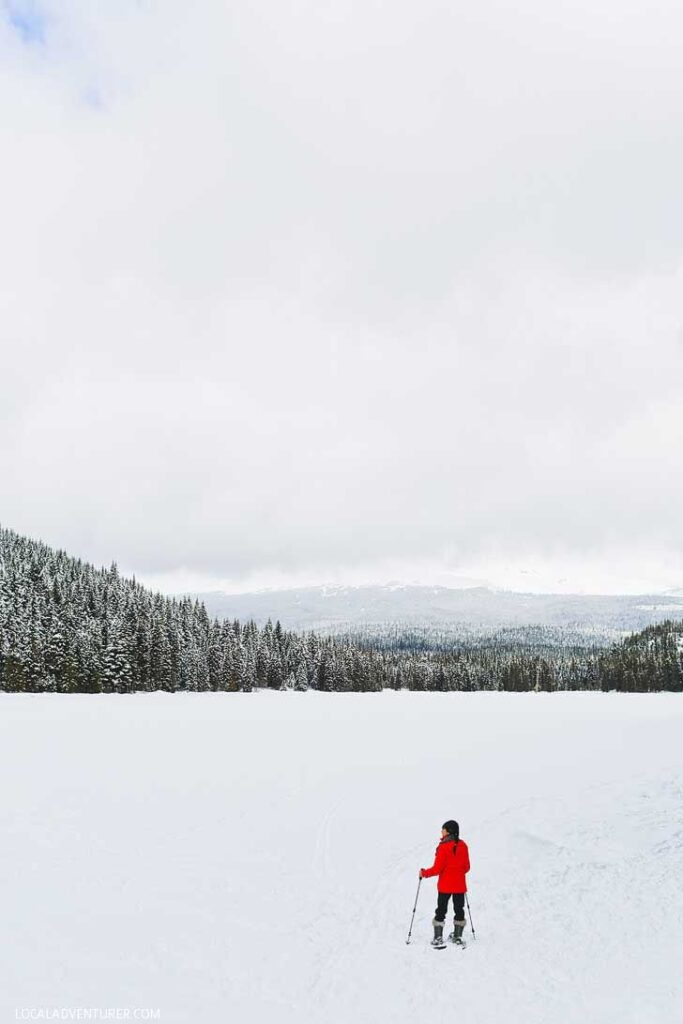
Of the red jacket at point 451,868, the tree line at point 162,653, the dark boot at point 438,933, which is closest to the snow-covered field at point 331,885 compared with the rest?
the dark boot at point 438,933

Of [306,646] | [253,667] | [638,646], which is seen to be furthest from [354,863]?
[638,646]

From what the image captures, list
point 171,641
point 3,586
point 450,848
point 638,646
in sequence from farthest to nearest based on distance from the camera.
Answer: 1. point 638,646
2. point 171,641
3. point 3,586
4. point 450,848

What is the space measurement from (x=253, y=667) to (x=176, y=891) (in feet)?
343

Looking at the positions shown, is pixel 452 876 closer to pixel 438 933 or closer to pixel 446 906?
pixel 446 906

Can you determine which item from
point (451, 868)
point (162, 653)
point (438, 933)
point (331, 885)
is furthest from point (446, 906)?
point (162, 653)

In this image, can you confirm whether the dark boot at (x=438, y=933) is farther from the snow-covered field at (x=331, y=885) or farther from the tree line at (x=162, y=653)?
the tree line at (x=162, y=653)

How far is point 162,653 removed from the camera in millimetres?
93562

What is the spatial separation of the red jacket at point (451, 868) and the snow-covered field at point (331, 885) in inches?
42.6

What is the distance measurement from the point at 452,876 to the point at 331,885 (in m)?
4.31

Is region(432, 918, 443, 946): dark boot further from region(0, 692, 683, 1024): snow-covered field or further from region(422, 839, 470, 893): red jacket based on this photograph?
region(422, 839, 470, 893): red jacket

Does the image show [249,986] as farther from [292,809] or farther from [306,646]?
[306,646]

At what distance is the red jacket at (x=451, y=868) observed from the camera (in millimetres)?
11852

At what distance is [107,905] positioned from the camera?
12711 millimetres

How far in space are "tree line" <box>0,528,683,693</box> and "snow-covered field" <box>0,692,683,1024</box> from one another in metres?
51.4
